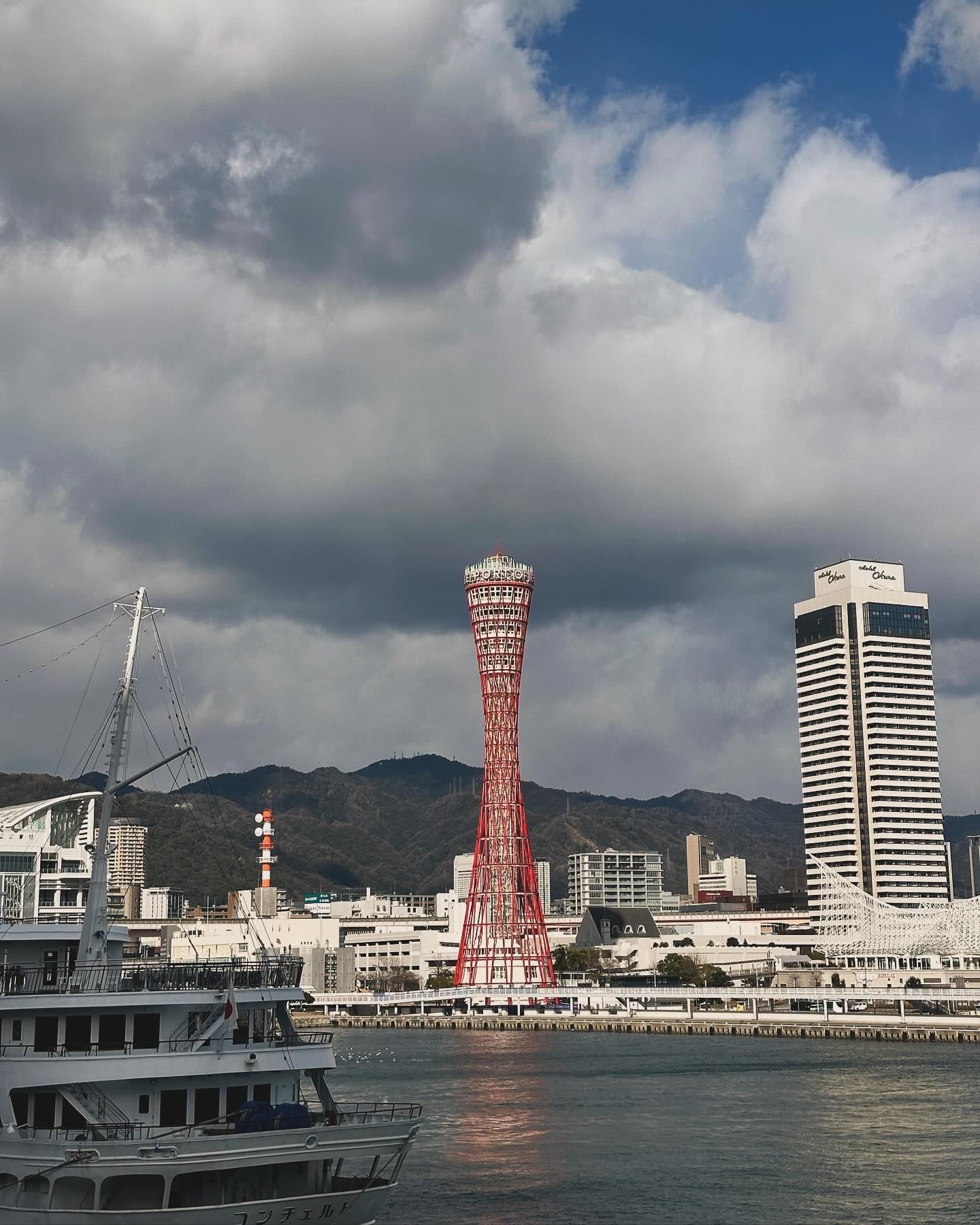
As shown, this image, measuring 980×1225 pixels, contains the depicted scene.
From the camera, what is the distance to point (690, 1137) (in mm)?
55156

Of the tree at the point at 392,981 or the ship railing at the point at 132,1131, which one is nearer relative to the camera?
the ship railing at the point at 132,1131

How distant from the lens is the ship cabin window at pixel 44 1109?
103 ft

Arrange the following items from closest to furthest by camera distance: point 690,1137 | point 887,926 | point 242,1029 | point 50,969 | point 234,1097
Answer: point 234,1097
point 242,1029
point 50,969
point 690,1137
point 887,926

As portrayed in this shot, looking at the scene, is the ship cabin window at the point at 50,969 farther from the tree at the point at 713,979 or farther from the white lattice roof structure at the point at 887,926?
the white lattice roof structure at the point at 887,926

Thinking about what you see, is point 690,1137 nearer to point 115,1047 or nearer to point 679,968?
point 115,1047

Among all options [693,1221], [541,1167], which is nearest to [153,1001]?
[693,1221]

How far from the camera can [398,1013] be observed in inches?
6535

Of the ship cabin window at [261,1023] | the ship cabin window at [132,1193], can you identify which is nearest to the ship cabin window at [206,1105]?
the ship cabin window at [261,1023]

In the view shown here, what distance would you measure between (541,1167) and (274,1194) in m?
18.8

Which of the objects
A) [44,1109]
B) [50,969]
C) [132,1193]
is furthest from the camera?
[50,969]

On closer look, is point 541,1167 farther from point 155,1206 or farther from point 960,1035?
point 960,1035

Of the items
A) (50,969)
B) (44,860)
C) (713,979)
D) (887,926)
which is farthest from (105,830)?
(887,926)

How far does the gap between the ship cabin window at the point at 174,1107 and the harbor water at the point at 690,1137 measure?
9.80 meters

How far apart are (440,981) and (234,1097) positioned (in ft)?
472
